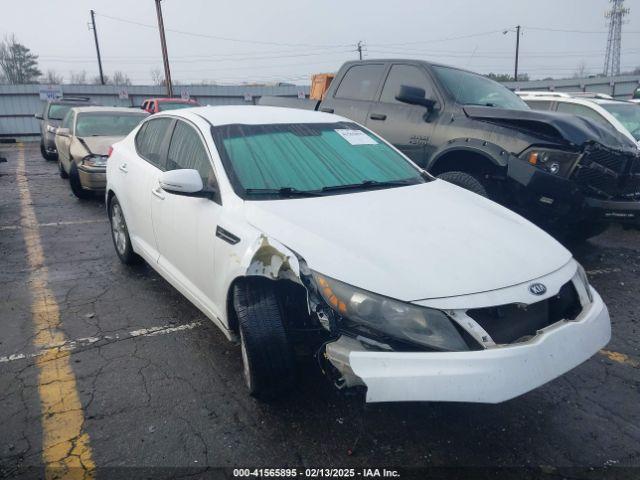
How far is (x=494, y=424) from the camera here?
2.60 meters

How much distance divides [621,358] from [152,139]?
156 inches

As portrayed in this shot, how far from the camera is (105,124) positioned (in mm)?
9094

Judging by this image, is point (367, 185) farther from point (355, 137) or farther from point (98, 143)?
point (98, 143)

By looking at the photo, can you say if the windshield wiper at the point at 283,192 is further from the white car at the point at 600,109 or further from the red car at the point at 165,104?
the red car at the point at 165,104

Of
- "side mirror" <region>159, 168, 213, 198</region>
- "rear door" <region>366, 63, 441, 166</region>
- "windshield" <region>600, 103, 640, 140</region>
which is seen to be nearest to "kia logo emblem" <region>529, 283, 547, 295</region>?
"side mirror" <region>159, 168, 213, 198</region>

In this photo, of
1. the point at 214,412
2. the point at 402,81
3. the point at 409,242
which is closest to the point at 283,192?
the point at 409,242

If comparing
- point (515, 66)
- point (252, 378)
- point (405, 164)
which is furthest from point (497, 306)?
point (515, 66)

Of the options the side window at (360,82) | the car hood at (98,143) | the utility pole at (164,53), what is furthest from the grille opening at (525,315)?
the utility pole at (164,53)

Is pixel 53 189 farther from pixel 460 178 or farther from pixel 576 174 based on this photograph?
pixel 576 174

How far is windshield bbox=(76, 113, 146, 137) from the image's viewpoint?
8797mm

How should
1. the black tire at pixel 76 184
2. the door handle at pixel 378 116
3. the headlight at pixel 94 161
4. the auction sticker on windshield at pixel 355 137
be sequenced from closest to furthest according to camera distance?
the auction sticker on windshield at pixel 355 137 → the door handle at pixel 378 116 → the headlight at pixel 94 161 → the black tire at pixel 76 184

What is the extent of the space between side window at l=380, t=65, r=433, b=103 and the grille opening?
3.45 metres

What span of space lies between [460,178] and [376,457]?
303cm

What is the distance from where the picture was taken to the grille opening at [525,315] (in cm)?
225
